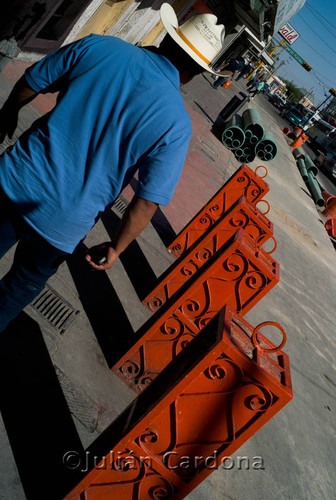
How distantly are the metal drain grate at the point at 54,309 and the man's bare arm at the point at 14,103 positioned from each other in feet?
5.08

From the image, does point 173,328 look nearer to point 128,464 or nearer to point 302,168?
point 128,464

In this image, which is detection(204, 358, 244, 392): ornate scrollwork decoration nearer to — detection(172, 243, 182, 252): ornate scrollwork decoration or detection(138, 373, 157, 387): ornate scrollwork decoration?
detection(138, 373, 157, 387): ornate scrollwork decoration

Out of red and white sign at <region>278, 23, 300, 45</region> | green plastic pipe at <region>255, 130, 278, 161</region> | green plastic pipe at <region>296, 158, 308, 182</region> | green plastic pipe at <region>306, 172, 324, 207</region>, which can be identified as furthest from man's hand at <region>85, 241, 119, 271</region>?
red and white sign at <region>278, 23, 300, 45</region>

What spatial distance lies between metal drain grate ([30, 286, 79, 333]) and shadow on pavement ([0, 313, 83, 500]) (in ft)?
0.79

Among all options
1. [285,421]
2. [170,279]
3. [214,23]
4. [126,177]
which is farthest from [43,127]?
[285,421]

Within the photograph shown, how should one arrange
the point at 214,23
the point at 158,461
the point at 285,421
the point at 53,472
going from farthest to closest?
the point at 285,421 < the point at 214,23 < the point at 53,472 < the point at 158,461

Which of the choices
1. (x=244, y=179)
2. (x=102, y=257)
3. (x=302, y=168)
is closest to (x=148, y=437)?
(x=102, y=257)

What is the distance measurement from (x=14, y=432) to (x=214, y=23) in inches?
108

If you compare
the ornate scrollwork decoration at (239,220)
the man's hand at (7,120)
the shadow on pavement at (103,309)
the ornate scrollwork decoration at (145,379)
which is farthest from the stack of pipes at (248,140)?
the man's hand at (7,120)

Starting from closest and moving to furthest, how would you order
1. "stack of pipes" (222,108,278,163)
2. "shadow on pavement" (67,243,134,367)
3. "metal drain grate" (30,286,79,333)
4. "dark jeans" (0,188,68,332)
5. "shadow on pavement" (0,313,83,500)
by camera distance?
"dark jeans" (0,188,68,332)
"shadow on pavement" (0,313,83,500)
"metal drain grate" (30,286,79,333)
"shadow on pavement" (67,243,134,367)
"stack of pipes" (222,108,278,163)

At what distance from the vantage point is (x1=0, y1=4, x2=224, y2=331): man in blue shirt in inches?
74.5

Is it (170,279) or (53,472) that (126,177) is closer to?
(53,472)

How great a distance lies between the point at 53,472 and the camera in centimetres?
228

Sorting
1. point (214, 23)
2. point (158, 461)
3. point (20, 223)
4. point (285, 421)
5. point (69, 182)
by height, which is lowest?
point (285, 421)
